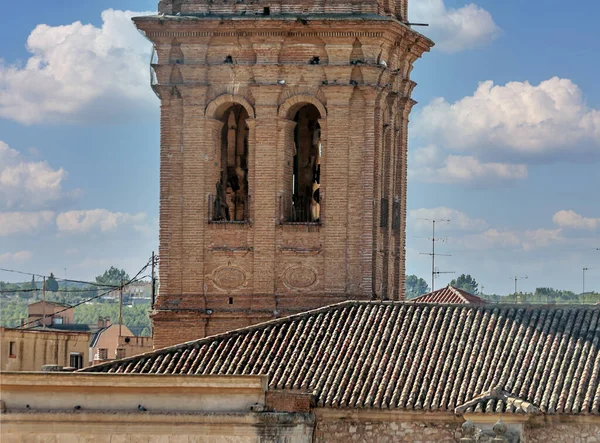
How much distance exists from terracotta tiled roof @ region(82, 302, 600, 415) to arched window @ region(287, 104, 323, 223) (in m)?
4.98

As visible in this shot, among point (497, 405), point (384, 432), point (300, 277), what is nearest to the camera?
point (497, 405)

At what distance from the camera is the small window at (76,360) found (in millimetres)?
49906

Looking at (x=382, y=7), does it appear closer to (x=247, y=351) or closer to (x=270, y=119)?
(x=270, y=119)

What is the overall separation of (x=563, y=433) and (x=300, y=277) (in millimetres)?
9616

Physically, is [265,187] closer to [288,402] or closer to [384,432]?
[288,402]

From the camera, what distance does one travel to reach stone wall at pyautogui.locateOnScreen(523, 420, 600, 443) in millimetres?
33344

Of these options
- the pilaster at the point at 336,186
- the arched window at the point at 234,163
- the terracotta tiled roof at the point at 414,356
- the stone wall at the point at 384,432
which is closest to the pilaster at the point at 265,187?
the arched window at the point at 234,163

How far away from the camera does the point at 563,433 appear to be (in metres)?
33.5

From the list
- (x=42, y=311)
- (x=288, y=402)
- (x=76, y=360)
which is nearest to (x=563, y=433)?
(x=288, y=402)

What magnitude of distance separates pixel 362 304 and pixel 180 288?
5.39 meters

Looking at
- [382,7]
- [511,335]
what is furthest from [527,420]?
[382,7]

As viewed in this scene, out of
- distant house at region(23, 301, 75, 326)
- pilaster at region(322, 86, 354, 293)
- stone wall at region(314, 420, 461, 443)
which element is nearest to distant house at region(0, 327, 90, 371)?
pilaster at region(322, 86, 354, 293)

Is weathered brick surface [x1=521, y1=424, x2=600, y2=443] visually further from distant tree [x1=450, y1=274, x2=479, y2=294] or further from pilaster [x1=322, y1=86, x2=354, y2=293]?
distant tree [x1=450, y1=274, x2=479, y2=294]

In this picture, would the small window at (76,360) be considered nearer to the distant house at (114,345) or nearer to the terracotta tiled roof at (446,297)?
the distant house at (114,345)
